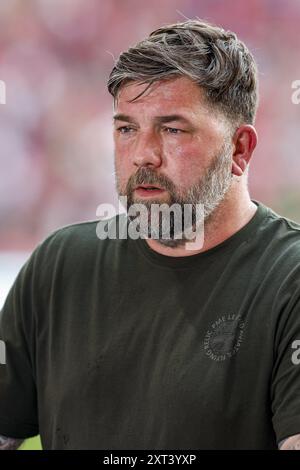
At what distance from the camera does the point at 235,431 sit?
1015 mm

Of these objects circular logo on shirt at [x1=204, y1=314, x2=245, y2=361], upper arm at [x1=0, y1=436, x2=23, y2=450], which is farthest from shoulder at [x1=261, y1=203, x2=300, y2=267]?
upper arm at [x1=0, y1=436, x2=23, y2=450]

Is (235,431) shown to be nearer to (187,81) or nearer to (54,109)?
(187,81)

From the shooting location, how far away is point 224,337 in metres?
1.05

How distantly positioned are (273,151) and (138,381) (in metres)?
1.49

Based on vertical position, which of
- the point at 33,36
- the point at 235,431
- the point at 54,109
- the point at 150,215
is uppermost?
the point at 33,36

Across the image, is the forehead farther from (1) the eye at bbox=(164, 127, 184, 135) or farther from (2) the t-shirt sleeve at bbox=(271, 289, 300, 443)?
(2) the t-shirt sleeve at bbox=(271, 289, 300, 443)

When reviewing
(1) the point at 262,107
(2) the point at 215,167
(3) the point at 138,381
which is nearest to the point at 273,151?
(1) the point at 262,107

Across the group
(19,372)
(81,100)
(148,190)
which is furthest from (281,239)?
(81,100)

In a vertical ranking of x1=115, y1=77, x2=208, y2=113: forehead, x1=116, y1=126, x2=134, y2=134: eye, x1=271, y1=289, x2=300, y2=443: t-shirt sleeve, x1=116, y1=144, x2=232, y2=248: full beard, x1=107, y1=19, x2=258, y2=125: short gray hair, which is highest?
x1=107, y1=19, x2=258, y2=125: short gray hair

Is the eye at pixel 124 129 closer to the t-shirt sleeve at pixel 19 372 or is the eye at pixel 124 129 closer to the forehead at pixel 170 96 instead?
the forehead at pixel 170 96

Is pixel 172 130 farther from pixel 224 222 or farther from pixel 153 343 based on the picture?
pixel 153 343

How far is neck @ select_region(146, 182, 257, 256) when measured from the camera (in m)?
1.15

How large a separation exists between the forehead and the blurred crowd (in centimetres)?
126

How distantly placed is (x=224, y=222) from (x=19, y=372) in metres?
0.43
